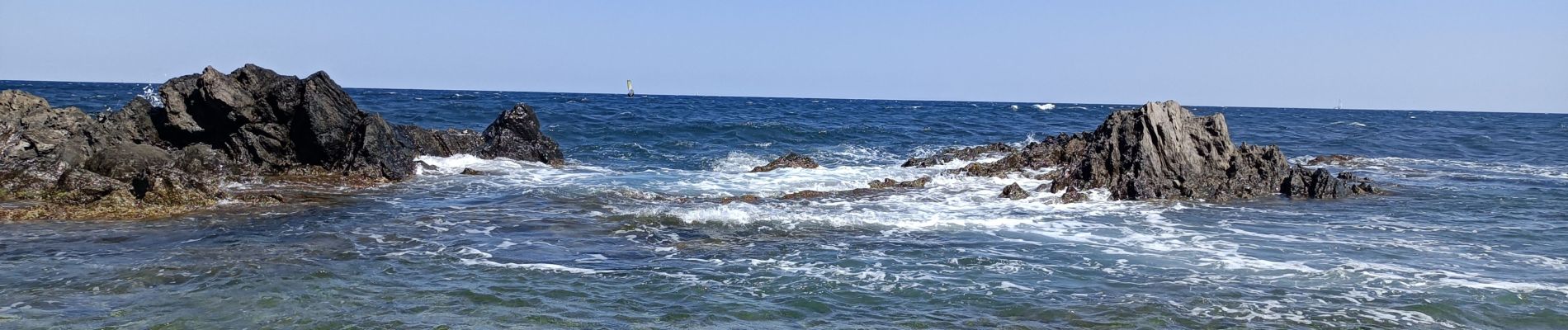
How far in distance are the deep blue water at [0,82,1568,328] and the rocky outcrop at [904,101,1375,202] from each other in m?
0.63

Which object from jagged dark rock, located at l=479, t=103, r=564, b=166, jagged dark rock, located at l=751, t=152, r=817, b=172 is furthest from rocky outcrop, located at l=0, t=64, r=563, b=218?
jagged dark rock, located at l=751, t=152, r=817, b=172

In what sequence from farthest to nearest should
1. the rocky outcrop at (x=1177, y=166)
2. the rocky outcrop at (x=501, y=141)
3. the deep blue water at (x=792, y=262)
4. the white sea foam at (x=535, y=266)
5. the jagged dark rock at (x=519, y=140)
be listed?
the jagged dark rock at (x=519, y=140)
the rocky outcrop at (x=501, y=141)
the rocky outcrop at (x=1177, y=166)
the white sea foam at (x=535, y=266)
the deep blue water at (x=792, y=262)

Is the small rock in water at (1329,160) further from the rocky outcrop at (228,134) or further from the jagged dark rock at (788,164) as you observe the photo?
the rocky outcrop at (228,134)

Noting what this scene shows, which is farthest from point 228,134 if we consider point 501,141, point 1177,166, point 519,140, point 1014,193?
point 1177,166

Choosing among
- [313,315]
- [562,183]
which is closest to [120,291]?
[313,315]

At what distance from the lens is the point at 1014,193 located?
1372 centimetres

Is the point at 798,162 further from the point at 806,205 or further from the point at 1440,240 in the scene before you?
the point at 1440,240

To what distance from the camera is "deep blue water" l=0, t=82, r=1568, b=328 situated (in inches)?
257

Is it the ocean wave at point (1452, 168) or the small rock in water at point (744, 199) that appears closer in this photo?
the small rock in water at point (744, 199)

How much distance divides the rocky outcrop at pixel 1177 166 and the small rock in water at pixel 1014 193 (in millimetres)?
579

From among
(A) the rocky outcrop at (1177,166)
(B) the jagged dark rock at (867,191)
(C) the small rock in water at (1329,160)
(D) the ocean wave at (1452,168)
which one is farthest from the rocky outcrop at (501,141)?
(D) the ocean wave at (1452,168)

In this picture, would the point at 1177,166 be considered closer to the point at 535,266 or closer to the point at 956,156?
the point at 956,156

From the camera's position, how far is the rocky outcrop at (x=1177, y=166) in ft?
45.5

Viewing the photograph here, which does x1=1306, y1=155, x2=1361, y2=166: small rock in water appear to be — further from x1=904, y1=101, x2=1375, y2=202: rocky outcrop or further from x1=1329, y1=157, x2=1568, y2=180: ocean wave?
x1=904, y1=101, x2=1375, y2=202: rocky outcrop
